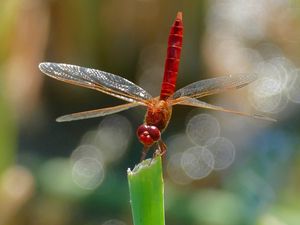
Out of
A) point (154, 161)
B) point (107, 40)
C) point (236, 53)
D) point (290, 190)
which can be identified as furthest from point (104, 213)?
point (154, 161)

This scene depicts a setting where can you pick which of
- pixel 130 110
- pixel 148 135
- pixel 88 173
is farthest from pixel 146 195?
pixel 130 110

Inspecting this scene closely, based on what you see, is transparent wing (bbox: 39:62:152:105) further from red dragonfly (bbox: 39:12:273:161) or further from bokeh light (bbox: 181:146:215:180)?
bokeh light (bbox: 181:146:215:180)

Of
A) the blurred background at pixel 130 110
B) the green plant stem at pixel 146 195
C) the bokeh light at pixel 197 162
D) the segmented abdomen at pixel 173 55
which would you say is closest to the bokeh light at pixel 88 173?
the blurred background at pixel 130 110

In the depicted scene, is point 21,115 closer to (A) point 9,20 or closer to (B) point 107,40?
(B) point 107,40

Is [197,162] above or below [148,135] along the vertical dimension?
below

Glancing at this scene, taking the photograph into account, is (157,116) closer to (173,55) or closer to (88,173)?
(173,55)

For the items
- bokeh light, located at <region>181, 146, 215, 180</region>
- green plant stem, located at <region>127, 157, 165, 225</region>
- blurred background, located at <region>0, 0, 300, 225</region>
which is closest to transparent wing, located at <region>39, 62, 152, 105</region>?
green plant stem, located at <region>127, 157, 165, 225</region>
